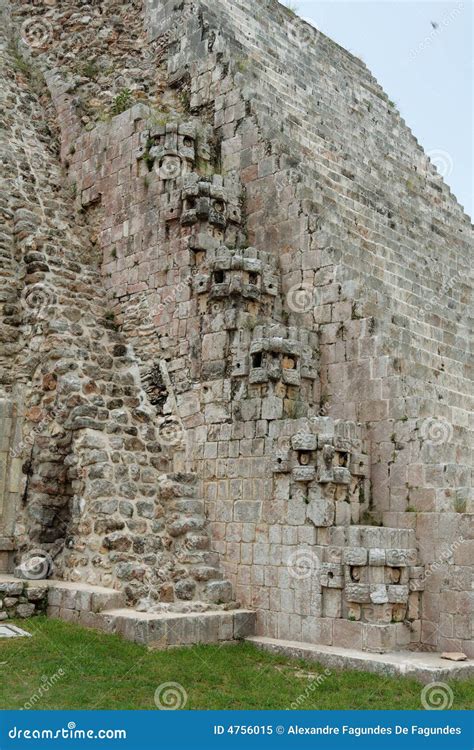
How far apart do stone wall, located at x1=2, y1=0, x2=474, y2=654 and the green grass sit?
103cm

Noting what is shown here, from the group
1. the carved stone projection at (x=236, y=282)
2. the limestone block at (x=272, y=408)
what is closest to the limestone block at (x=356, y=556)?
the limestone block at (x=272, y=408)

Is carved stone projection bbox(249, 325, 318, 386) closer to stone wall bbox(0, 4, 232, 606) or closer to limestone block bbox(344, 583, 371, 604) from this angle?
stone wall bbox(0, 4, 232, 606)

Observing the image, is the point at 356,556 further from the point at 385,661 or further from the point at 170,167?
the point at 170,167

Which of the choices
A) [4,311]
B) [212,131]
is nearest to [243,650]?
[4,311]

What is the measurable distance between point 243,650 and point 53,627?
251cm

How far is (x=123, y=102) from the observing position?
59.0 ft

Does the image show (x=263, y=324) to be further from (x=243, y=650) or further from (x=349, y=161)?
(x=349, y=161)

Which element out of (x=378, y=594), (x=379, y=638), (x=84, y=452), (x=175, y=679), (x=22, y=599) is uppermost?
(x=84, y=452)

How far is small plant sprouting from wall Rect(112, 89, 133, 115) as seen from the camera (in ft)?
58.9

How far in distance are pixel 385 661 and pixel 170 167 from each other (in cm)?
925

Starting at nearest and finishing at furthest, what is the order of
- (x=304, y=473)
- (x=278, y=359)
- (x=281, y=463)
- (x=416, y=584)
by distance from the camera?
(x=416, y=584), (x=304, y=473), (x=281, y=463), (x=278, y=359)

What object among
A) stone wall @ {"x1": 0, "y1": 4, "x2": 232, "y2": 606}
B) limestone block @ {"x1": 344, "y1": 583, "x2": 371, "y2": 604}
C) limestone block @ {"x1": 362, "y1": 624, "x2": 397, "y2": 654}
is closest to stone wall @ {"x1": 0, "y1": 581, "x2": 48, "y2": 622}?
stone wall @ {"x1": 0, "y1": 4, "x2": 232, "y2": 606}

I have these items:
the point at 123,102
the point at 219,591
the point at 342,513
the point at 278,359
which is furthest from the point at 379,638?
the point at 123,102

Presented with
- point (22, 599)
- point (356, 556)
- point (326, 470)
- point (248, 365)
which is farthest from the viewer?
point (248, 365)
